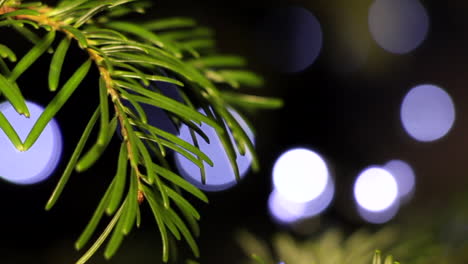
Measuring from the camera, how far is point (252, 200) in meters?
0.91

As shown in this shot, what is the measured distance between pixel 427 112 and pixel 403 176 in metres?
0.21

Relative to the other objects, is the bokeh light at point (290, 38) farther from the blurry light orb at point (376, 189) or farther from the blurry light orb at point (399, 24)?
the blurry light orb at point (376, 189)

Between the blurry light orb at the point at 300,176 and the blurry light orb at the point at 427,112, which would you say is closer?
the blurry light orb at the point at 300,176

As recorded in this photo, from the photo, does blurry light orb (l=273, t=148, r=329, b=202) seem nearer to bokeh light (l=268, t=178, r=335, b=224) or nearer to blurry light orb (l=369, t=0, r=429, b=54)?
bokeh light (l=268, t=178, r=335, b=224)

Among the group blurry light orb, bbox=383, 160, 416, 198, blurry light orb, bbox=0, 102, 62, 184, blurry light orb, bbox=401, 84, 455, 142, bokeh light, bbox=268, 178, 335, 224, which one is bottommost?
blurry light orb, bbox=0, 102, 62, 184

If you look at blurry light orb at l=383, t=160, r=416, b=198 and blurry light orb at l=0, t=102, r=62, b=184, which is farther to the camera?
blurry light orb at l=383, t=160, r=416, b=198

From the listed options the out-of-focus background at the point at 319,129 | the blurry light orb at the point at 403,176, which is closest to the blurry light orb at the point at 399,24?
the out-of-focus background at the point at 319,129

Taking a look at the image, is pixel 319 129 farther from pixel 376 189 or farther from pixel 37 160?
pixel 37 160

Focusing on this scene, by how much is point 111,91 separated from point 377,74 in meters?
0.70

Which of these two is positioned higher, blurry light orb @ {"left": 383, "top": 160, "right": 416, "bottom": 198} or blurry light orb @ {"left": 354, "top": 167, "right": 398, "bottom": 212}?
blurry light orb @ {"left": 383, "top": 160, "right": 416, "bottom": 198}

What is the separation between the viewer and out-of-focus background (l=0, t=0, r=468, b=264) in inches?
27.9

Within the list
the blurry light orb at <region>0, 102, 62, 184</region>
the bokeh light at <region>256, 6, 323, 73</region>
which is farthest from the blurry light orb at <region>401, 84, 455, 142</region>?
the blurry light orb at <region>0, 102, 62, 184</region>

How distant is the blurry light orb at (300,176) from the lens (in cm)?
75

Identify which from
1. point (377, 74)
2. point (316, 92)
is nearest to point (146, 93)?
point (377, 74)
